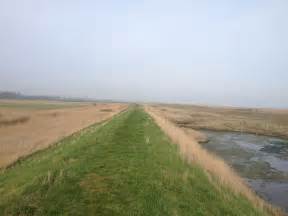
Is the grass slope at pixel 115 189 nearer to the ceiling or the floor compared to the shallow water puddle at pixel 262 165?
nearer to the ceiling

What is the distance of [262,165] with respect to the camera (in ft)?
78.5

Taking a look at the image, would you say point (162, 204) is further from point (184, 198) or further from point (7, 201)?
point (7, 201)

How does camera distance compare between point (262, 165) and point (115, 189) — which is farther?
point (262, 165)

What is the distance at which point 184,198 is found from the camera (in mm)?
10430

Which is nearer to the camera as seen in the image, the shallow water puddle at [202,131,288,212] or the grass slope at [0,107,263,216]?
the grass slope at [0,107,263,216]

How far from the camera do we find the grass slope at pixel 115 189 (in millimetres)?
8922

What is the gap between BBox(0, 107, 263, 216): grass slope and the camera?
8.92 metres

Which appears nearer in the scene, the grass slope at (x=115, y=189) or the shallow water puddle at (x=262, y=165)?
the grass slope at (x=115, y=189)

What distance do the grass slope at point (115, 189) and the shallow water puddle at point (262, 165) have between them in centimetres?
472

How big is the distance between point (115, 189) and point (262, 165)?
17122mm

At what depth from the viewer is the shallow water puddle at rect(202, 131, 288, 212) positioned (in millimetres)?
16828

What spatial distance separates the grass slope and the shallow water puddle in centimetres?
472

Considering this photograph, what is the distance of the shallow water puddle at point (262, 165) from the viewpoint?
55.2 feet

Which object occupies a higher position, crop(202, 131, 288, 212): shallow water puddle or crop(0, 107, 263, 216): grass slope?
crop(0, 107, 263, 216): grass slope
